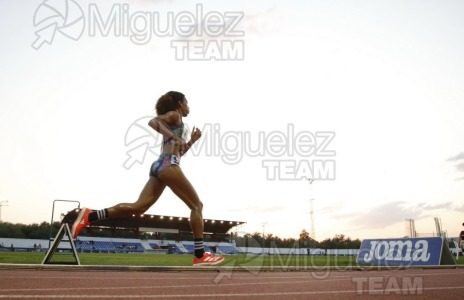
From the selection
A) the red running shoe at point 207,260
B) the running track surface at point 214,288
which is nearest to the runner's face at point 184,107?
the red running shoe at point 207,260

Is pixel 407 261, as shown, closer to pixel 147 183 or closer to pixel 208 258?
pixel 208 258

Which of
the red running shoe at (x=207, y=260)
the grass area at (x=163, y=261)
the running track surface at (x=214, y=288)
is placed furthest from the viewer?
the grass area at (x=163, y=261)

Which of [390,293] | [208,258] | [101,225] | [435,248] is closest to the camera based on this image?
[390,293]

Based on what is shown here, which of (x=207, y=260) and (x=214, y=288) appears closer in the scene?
(x=214, y=288)

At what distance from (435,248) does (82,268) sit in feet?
40.6

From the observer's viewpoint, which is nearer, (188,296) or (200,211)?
(188,296)

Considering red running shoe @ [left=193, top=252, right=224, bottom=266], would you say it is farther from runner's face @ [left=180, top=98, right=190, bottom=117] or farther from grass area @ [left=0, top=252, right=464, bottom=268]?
grass area @ [left=0, top=252, right=464, bottom=268]

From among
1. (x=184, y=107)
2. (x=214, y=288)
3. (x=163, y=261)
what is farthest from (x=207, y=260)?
(x=163, y=261)

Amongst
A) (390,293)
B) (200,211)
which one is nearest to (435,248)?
(390,293)

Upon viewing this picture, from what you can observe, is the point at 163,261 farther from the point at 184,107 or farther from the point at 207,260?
the point at 184,107

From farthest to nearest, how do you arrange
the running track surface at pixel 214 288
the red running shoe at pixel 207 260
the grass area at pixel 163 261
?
the grass area at pixel 163 261
the red running shoe at pixel 207 260
the running track surface at pixel 214 288

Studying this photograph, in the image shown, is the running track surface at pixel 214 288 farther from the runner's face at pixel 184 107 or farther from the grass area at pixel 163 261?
the grass area at pixel 163 261

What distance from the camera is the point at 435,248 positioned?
1495 cm

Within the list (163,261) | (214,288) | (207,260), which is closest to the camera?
(214,288)
